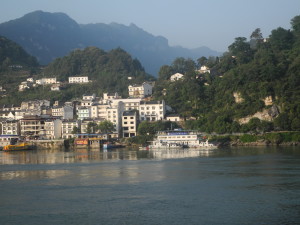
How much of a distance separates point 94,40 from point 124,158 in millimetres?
139357

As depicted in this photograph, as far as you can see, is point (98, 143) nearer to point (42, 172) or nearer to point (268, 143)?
point (268, 143)

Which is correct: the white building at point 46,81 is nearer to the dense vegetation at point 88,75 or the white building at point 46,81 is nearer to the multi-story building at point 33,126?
the dense vegetation at point 88,75

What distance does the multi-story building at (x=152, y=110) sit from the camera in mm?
51594

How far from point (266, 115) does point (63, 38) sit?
118 m

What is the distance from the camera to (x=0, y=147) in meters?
51.8

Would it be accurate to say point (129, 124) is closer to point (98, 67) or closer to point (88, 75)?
point (88, 75)

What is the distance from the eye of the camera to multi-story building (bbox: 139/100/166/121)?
2031 inches

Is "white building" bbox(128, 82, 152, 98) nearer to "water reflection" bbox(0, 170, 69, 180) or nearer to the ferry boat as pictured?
the ferry boat

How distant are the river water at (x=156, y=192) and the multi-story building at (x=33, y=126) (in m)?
24.0

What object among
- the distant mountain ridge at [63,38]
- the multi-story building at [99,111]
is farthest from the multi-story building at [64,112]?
the distant mountain ridge at [63,38]

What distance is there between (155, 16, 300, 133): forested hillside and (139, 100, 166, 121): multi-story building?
2032mm

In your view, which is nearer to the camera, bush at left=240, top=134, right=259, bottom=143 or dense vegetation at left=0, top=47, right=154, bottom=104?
bush at left=240, top=134, right=259, bottom=143

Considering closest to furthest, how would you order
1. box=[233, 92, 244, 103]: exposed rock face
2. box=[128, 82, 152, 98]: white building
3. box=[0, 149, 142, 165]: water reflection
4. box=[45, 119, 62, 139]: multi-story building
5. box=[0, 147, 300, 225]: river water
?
box=[0, 147, 300, 225]: river water
box=[0, 149, 142, 165]: water reflection
box=[233, 92, 244, 103]: exposed rock face
box=[45, 119, 62, 139]: multi-story building
box=[128, 82, 152, 98]: white building

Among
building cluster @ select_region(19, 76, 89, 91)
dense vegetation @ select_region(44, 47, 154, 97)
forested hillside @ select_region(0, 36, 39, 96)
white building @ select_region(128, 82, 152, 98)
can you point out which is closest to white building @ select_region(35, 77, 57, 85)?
building cluster @ select_region(19, 76, 89, 91)
